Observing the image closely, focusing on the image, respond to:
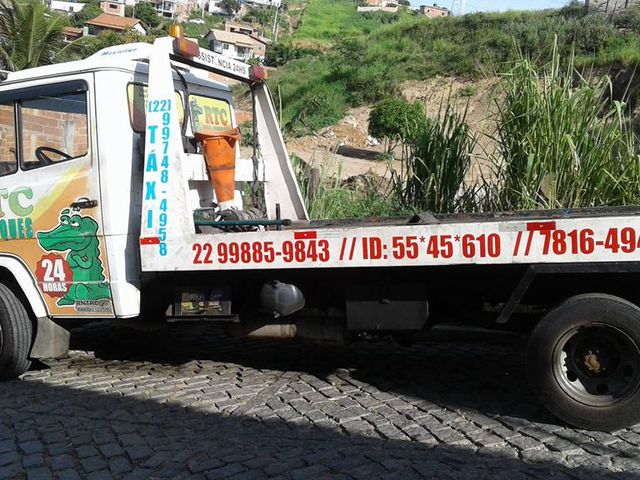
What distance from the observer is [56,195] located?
5539 millimetres

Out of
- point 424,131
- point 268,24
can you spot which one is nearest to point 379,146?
point 424,131

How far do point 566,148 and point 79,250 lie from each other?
412 centimetres

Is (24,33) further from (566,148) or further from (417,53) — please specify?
(417,53)

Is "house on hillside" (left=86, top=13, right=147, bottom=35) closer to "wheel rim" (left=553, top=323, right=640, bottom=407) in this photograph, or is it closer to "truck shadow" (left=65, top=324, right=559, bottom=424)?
"truck shadow" (left=65, top=324, right=559, bottom=424)

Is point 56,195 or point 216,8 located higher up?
point 216,8

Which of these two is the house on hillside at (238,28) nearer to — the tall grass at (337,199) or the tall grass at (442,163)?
the tall grass at (337,199)

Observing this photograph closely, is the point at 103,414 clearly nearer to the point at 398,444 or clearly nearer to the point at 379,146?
the point at 398,444

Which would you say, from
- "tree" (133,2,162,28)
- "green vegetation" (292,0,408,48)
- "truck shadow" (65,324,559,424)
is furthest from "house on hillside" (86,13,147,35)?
"truck shadow" (65,324,559,424)

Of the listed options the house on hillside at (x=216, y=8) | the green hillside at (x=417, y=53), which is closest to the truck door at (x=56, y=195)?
the green hillside at (x=417, y=53)

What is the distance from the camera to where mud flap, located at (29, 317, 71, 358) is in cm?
575

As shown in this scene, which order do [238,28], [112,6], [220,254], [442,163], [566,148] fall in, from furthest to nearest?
[112,6] < [238,28] < [442,163] < [566,148] < [220,254]

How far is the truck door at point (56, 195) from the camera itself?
545cm

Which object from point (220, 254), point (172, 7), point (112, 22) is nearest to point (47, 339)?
point (220, 254)

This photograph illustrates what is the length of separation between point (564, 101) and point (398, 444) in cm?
367
